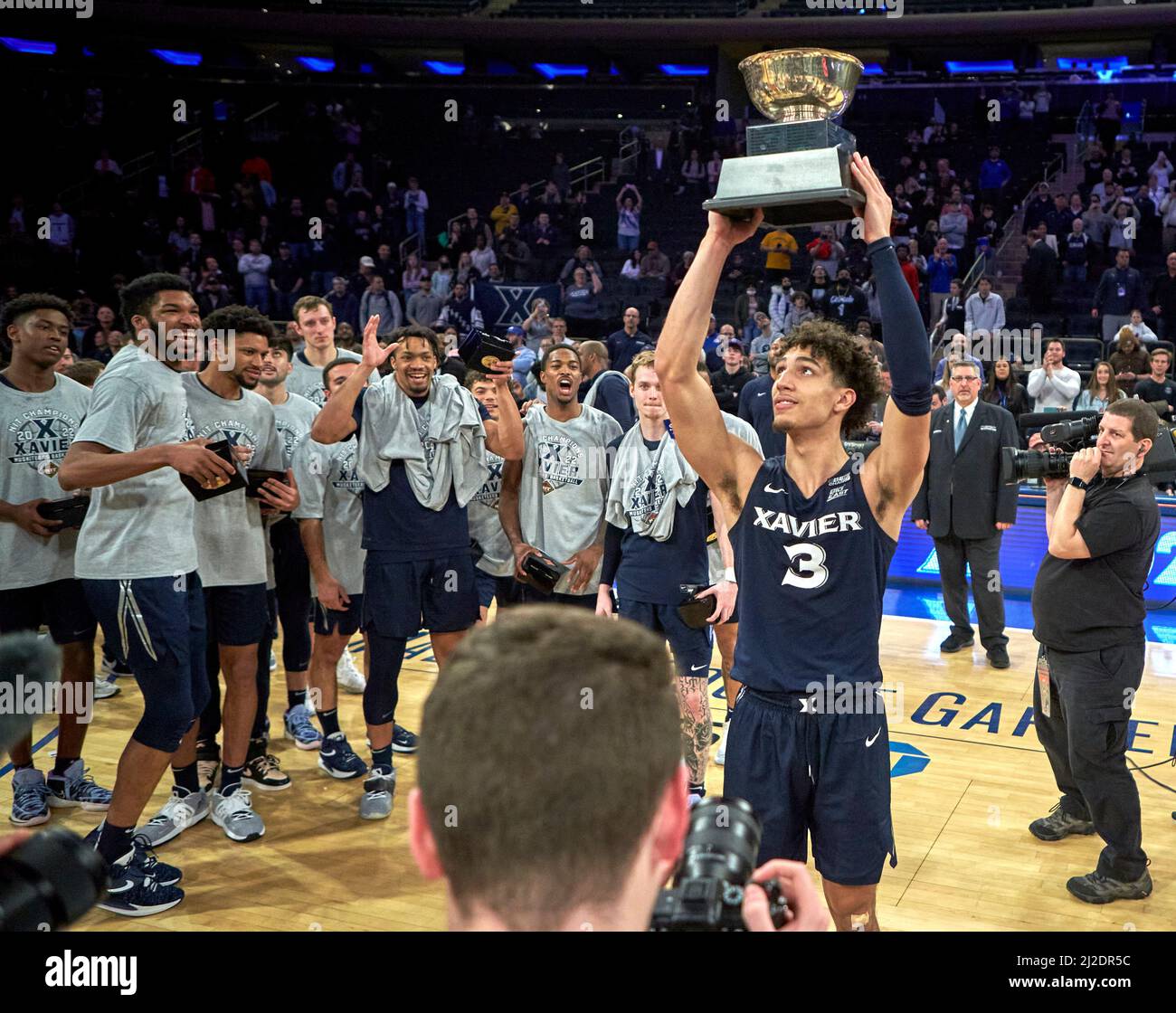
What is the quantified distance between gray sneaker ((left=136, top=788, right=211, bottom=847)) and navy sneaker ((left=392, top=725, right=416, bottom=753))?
1.10 meters

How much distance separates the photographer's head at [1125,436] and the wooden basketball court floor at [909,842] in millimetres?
1668

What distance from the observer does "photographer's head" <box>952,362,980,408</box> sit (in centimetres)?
768

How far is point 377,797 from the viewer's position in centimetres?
505

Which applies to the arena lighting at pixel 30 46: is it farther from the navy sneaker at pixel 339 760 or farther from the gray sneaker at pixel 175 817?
the gray sneaker at pixel 175 817

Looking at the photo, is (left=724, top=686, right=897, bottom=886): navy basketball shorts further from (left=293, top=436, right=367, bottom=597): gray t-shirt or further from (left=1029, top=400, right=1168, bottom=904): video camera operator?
(left=293, top=436, right=367, bottom=597): gray t-shirt

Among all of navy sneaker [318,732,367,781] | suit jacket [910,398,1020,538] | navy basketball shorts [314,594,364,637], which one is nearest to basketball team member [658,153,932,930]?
navy sneaker [318,732,367,781]

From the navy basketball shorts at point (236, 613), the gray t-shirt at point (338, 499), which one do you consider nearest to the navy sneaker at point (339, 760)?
the gray t-shirt at point (338, 499)

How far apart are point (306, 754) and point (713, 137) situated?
1753 centimetres

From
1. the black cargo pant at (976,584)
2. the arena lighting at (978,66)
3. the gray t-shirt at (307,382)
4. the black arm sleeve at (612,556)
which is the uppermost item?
the arena lighting at (978,66)

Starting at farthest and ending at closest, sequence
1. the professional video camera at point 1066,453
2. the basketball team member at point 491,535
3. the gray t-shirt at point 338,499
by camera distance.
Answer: the basketball team member at point 491,535
the gray t-shirt at point 338,499
the professional video camera at point 1066,453

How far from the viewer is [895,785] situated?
17.7ft

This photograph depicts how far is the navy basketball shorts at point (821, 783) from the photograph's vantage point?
298cm
